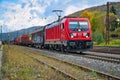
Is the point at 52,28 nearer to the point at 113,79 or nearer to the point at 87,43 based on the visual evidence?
the point at 87,43

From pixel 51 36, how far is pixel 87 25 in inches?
335

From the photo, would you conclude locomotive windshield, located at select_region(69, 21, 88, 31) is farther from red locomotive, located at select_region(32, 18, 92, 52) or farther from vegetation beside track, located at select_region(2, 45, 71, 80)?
vegetation beside track, located at select_region(2, 45, 71, 80)

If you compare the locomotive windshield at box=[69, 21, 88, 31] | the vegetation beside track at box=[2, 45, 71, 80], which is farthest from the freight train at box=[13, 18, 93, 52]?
the vegetation beside track at box=[2, 45, 71, 80]

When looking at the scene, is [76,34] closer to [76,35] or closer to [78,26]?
[76,35]

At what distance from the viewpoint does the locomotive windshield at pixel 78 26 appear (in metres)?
31.3

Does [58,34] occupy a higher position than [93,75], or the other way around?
[58,34]

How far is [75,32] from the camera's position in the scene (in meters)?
31.1

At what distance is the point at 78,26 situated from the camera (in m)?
31.5

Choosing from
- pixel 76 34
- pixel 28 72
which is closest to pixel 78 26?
pixel 76 34

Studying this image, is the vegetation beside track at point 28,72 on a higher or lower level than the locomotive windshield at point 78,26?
lower

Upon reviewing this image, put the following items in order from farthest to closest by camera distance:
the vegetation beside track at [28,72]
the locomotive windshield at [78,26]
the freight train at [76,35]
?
the locomotive windshield at [78,26] < the freight train at [76,35] < the vegetation beside track at [28,72]

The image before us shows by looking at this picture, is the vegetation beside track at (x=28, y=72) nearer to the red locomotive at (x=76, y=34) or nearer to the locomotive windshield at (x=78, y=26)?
the red locomotive at (x=76, y=34)

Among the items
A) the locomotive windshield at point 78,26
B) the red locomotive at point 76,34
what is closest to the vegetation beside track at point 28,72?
the red locomotive at point 76,34

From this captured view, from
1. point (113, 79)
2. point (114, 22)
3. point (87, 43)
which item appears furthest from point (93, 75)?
point (114, 22)
